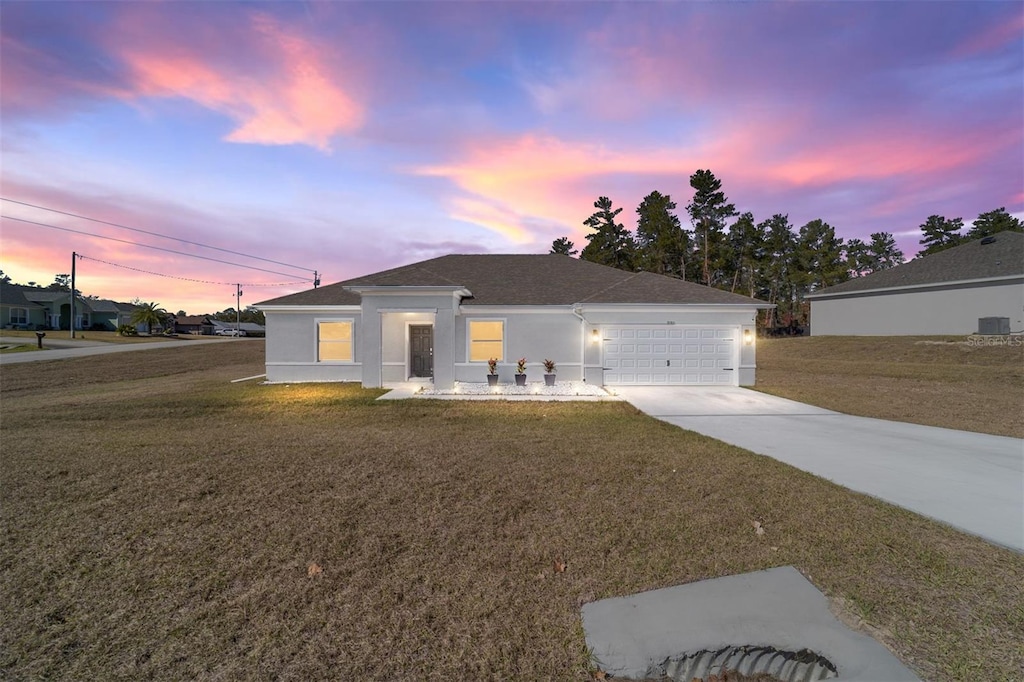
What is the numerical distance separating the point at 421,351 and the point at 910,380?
19372 millimetres

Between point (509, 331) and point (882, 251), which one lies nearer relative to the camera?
point (509, 331)

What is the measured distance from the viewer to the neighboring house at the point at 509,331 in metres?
14.7

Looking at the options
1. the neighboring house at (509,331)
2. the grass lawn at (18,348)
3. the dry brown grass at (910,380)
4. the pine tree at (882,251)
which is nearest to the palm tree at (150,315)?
the grass lawn at (18,348)

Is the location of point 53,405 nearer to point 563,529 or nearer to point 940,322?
point 563,529

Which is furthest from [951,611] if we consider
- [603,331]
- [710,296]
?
[710,296]

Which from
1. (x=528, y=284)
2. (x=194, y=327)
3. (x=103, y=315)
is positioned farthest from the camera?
(x=194, y=327)

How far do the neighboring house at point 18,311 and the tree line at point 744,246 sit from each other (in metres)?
61.7

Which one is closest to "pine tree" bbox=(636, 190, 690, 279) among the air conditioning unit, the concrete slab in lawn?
the air conditioning unit

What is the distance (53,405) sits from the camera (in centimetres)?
1158

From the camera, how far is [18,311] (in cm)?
4678

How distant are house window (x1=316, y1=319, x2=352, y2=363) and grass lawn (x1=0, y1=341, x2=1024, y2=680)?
29.6 feet

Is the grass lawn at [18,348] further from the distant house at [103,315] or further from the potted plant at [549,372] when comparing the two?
the distant house at [103,315]

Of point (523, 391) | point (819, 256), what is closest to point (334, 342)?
point (523, 391)

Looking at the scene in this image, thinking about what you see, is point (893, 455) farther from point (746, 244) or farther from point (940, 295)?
point (746, 244)
